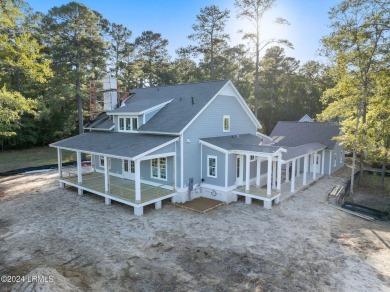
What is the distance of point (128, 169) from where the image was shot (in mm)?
16969

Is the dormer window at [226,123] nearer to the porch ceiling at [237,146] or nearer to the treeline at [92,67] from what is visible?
the porch ceiling at [237,146]

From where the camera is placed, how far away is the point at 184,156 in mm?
14188

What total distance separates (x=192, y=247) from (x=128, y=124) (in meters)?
10.3

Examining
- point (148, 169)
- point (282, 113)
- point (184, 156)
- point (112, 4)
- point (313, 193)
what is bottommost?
point (313, 193)

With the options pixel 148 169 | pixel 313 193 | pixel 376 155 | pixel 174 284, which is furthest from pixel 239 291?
pixel 376 155

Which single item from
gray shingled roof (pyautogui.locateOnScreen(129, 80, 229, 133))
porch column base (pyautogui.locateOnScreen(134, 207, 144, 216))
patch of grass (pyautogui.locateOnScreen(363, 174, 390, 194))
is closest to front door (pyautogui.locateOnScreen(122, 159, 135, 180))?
gray shingled roof (pyautogui.locateOnScreen(129, 80, 229, 133))

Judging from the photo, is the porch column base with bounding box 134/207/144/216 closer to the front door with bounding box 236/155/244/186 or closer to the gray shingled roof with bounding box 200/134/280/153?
the gray shingled roof with bounding box 200/134/280/153

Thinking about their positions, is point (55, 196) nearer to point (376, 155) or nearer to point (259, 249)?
point (259, 249)

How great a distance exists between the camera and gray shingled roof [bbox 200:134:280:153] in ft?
45.8

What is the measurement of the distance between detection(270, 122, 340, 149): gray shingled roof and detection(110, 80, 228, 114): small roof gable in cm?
1004

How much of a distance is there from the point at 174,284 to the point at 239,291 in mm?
1784

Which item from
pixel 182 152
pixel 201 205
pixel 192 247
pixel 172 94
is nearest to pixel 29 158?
pixel 172 94

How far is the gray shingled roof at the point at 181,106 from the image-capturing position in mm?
14773

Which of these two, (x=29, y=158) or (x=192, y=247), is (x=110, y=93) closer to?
(x=29, y=158)
